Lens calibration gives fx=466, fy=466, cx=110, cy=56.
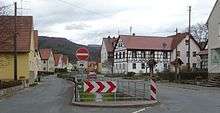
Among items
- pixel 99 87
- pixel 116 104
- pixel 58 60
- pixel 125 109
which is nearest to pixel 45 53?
pixel 58 60

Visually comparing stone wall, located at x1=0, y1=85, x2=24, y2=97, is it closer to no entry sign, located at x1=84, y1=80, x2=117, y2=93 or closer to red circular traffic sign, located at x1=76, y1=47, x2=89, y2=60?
red circular traffic sign, located at x1=76, y1=47, x2=89, y2=60

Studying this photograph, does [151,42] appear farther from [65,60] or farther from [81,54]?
[65,60]

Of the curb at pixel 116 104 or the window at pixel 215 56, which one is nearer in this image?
the curb at pixel 116 104

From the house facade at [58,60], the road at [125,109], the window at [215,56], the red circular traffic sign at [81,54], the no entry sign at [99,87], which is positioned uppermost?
the house facade at [58,60]

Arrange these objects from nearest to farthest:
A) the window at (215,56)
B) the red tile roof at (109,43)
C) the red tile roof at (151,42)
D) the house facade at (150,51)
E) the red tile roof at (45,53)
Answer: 1. the window at (215,56)
2. the house facade at (150,51)
3. the red tile roof at (151,42)
4. the red tile roof at (109,43)
5. the red tile roof at (45,53)

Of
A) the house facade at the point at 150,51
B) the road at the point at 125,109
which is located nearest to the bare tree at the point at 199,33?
the house facade at the point at 150,51

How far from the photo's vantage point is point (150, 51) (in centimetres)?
10050

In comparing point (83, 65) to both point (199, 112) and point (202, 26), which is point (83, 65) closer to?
point (199, 112)

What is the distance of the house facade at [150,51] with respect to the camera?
3915 inches

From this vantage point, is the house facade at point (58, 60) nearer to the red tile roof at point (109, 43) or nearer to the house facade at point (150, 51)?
the red tile roof at point (109, 43)

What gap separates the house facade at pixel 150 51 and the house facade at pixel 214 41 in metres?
49.0

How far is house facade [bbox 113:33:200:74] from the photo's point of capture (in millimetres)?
99438

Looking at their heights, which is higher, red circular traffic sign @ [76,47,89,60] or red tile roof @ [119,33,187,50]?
red tile roof @ [119,33,187,50]

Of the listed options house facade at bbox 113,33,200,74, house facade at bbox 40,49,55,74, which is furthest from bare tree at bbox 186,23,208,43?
house facade at bbox 40,49,55,74
